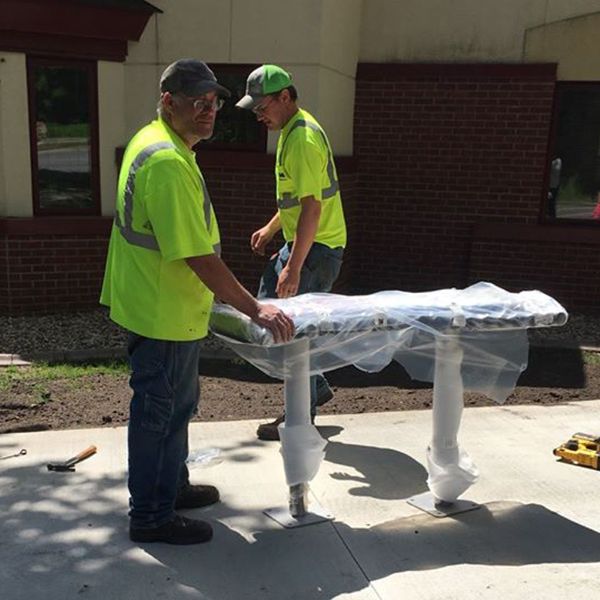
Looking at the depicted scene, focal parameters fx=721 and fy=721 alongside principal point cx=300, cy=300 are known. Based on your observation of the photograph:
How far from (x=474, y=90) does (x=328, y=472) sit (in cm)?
511

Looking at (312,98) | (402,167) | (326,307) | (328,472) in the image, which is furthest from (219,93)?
(402,167)

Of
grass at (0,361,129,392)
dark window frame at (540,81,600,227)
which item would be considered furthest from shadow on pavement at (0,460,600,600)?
dark window frame at (540,81,600,227)

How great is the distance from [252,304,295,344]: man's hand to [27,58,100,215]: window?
4.63 metres

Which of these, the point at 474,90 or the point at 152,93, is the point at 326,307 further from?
the point at 474,90

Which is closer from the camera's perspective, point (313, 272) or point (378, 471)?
point (378, 471)

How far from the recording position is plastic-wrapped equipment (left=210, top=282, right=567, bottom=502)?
2986 millimetres

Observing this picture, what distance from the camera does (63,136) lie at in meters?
6.75

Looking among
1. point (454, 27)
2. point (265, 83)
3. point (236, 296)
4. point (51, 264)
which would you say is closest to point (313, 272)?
point (265, 83)

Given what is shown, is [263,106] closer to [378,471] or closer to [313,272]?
[313,272]

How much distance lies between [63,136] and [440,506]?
A: 5.08 m

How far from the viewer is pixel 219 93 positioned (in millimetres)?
2820

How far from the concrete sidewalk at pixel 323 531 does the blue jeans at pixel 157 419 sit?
0.22 meters

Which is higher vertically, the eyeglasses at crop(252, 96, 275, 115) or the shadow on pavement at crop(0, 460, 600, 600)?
the eyeglasses at crop(252, 96, 275, 115)

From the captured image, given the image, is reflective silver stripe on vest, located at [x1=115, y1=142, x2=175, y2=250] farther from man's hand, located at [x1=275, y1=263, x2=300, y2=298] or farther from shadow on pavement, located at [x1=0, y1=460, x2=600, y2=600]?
shadow on pavement, located at [x1=0, y1=460, x2=600, y2=600]
